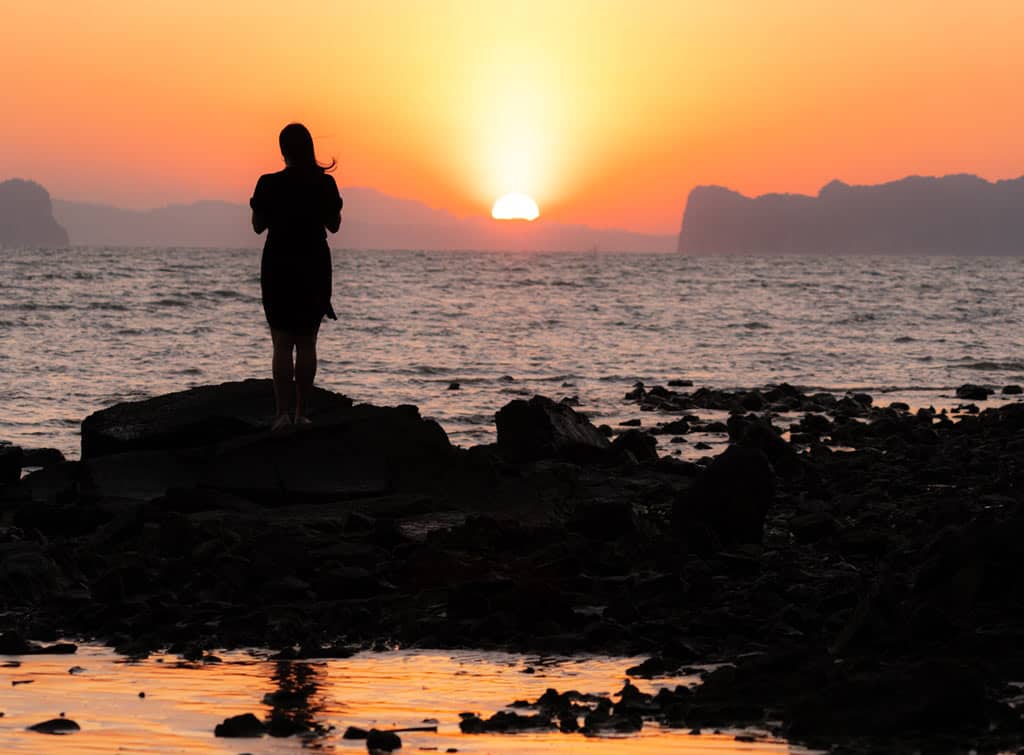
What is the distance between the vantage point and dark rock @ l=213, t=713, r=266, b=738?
4988 millimetres

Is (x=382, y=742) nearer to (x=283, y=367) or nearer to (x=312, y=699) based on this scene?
(x=312, y=699)

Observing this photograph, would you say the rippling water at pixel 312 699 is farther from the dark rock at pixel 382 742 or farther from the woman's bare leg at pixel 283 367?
the woman's bare leg at pixel 283 367

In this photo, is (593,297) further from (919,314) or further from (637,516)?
(637,516)

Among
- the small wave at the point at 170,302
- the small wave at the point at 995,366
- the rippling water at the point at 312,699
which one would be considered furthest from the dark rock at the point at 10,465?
the small wave at the point at 170,302

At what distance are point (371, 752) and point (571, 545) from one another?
13.5 ft

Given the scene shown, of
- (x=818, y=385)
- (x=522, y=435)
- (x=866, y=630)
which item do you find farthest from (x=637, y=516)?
(x=818, y=385)

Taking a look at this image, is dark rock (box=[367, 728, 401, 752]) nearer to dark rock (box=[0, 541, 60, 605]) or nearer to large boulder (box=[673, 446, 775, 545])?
dark rock (box=[0, 541, 60, 605])

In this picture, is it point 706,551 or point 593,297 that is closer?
point 706,551

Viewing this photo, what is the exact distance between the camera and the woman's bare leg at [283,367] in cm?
1080

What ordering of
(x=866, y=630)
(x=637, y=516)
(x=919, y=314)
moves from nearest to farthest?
(x=866, y=630)
(x=637, y=516)
(x=919, y=314)

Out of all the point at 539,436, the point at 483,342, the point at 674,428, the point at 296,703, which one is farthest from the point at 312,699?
the point at 483,342

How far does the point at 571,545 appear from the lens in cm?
876

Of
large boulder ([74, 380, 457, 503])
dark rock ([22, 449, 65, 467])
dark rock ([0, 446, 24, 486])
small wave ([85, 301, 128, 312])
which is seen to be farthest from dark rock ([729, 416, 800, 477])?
small wave ([85, 301, 128, 312])

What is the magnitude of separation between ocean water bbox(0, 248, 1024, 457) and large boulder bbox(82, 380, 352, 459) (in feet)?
16.1
